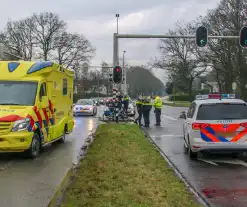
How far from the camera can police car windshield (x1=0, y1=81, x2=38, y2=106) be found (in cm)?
1024

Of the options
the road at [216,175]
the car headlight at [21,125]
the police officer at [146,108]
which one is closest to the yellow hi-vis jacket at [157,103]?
the police officer at [146,108]

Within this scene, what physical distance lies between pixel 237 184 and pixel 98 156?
3804 millimetres

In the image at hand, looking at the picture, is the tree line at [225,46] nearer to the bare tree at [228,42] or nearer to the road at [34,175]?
the bare tree at [228,42]

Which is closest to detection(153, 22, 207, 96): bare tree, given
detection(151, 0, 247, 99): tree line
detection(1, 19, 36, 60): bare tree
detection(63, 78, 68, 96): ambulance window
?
detection(151, 0, 247, 99): tree line

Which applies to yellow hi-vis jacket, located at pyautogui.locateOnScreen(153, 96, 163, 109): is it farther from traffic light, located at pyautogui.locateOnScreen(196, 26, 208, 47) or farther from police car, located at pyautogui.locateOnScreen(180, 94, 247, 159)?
police car, located at pyautogui.locateOnScreen(180, 94, 247, 159)

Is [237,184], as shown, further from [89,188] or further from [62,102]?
[62,102]

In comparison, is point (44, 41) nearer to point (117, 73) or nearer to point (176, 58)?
point (176, 58)

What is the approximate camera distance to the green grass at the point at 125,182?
582 centimetres

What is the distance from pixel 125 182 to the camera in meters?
7.02

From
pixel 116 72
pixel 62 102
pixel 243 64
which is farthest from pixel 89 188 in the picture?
pixel 243 64

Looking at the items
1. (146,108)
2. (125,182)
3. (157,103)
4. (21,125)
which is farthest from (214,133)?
(157,103)

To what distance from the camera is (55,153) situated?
11227 millimetres

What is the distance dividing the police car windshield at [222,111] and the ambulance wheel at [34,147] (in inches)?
170

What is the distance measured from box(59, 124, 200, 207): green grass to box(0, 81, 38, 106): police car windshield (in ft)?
7.31
